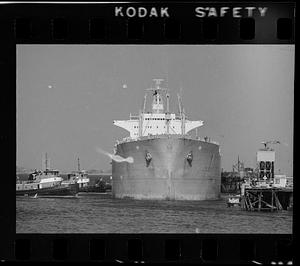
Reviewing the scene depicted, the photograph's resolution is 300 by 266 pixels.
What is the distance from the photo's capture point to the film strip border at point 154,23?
44.3ft

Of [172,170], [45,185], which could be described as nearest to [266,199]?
[172,170]

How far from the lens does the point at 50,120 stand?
45.6 ft

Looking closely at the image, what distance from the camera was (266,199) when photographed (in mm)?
14133

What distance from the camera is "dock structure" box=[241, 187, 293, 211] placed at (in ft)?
45.6

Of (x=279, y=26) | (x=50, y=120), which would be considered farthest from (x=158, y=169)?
(x=279, y=26)

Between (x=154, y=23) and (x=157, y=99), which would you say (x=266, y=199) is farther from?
(x=154, y=23)

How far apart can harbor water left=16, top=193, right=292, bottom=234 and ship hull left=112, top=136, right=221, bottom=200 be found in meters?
0.12
